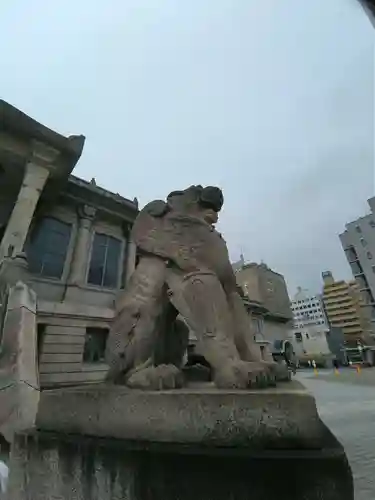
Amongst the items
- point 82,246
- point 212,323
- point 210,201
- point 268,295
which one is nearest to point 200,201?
point 210,201

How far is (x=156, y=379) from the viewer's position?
4.83ft

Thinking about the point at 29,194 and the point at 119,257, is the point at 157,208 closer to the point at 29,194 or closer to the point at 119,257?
the point at 29,194

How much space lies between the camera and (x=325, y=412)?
657 centimetres

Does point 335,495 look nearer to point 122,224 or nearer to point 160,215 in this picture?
point 160,215

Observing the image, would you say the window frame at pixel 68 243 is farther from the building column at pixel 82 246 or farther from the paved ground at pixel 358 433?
the paved ground at pixel 358 433

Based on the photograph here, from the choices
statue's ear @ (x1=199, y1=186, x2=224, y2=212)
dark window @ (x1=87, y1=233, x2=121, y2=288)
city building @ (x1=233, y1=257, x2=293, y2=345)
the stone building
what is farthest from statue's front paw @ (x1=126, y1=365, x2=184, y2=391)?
city building @ (x1=233, y1=257, x2=293, y2=345)

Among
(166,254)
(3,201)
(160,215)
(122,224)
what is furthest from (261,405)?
(122,224)

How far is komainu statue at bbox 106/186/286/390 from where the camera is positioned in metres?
1.51

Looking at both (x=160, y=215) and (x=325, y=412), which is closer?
(x=160, y=215)

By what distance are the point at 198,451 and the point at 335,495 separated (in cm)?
45

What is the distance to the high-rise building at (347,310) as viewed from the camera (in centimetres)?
4534

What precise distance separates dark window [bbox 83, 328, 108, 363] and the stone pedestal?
8395 mm

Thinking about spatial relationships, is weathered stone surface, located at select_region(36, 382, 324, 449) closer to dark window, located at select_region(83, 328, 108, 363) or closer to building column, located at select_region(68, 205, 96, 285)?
dark window, located at select_region(83, 328, 108, 363)

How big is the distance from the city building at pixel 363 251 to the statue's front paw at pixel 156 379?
39971 mm
